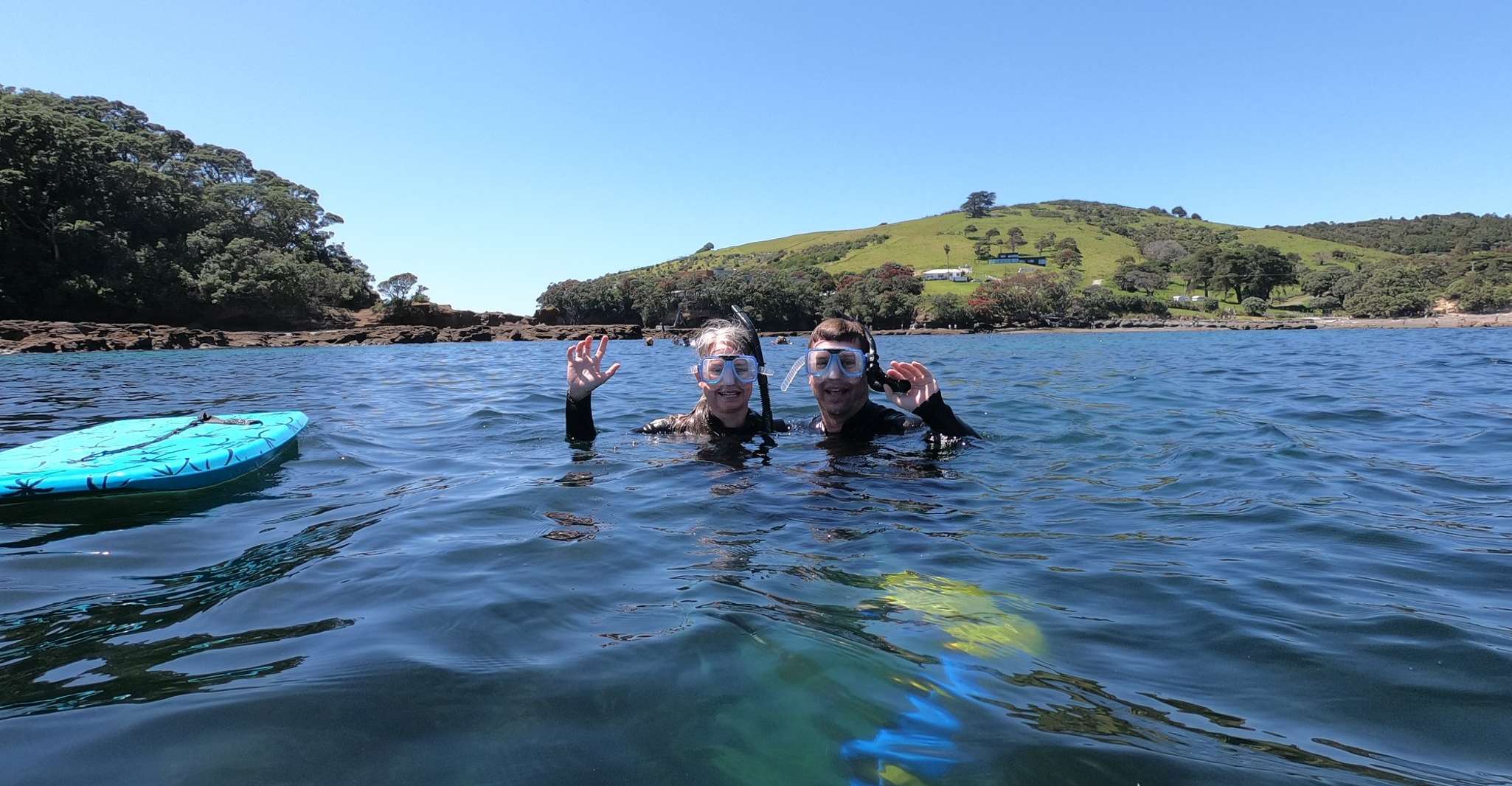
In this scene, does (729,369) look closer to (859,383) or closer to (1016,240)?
(859,383)

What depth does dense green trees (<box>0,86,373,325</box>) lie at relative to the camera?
145 ft

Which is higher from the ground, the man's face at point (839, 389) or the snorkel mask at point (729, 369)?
the snorkel mask at point (729, 369)

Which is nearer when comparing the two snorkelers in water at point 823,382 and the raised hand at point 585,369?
the two snorkelers in water at point 823,382

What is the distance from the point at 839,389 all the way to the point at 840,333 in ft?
1.82

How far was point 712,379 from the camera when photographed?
18.4 ft

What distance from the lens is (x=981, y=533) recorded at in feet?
12.3

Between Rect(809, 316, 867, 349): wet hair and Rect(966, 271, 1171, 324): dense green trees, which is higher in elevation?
Rect(966, 271, 1171, 324): dense green trees

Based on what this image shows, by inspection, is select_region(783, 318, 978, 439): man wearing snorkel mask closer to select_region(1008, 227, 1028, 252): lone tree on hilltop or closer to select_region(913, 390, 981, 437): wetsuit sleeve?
select_region(913, 390, 981, 437): wetsuit sleeve

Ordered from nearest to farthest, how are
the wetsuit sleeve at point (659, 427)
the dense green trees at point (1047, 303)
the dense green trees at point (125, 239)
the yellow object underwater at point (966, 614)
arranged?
1. the yellow object underwater at point (966, 614)
2. the wetsuit sleeve at point (659, 427)
3. the dense green trees at point (125, 239)
4. the dense green trees at point (1047, 303)

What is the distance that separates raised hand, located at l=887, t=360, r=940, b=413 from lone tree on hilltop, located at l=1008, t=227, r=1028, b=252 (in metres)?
130

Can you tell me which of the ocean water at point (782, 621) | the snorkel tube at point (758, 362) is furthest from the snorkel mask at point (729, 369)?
the ocean water at point (782, 621)

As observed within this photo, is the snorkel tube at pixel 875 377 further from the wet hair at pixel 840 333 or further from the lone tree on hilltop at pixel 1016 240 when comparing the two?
the lone tree on hilltop at pixel 1016 240

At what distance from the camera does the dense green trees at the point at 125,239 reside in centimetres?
4422

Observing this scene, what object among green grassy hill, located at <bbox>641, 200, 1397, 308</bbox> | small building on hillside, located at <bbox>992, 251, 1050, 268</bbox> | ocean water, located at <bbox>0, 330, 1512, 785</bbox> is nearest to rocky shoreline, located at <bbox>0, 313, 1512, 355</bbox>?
green grassy hill, located at <bbox>641, 200, 1397, 308</bbox>
